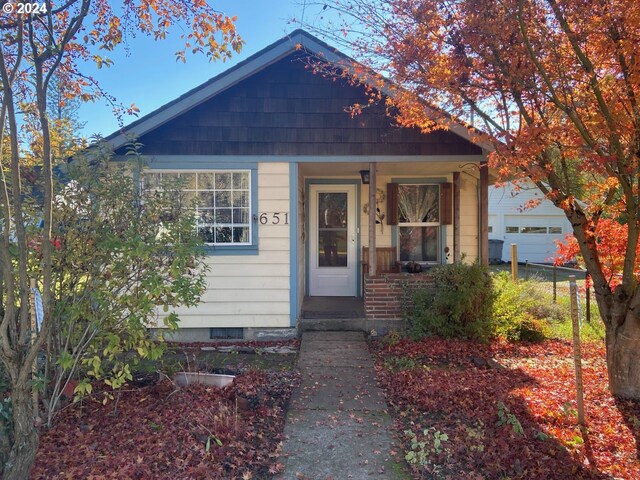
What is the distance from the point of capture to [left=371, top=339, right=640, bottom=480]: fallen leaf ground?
3.09 metres

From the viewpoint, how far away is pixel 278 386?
472cm

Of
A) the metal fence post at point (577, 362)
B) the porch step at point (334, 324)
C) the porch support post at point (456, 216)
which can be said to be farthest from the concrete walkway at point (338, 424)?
the porch support post at point (456, 216)

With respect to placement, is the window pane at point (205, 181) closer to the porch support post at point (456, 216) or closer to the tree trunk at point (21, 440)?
the tree trunk at point (21, 440)

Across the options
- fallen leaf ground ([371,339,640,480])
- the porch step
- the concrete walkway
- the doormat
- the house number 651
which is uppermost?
the house number 651

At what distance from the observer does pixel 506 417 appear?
147 inches

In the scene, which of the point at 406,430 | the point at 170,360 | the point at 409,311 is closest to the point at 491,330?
the point at 409,311

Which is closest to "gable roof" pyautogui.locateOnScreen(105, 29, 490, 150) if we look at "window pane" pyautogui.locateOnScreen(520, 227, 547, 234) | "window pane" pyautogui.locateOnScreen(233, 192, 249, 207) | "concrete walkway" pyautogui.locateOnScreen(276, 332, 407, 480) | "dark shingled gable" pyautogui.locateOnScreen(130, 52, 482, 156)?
"dark shingled gable" pyautogui.locateOnScreen(130, 52, 482, 156)

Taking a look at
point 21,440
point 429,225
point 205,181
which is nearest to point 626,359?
point 429,225

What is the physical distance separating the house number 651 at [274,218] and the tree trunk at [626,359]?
14.7ft

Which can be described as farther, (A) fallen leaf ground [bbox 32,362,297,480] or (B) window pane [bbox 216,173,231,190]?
(B) window pane [bbox 216,173,231,190]

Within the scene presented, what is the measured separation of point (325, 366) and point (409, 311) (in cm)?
205

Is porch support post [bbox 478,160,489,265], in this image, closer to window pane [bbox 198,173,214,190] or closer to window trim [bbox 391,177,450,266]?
window trim [bbox 391,177,450,266]

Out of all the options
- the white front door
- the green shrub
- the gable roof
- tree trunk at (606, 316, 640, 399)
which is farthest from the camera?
the white front door

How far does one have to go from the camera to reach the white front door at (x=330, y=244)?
28.5 ft
